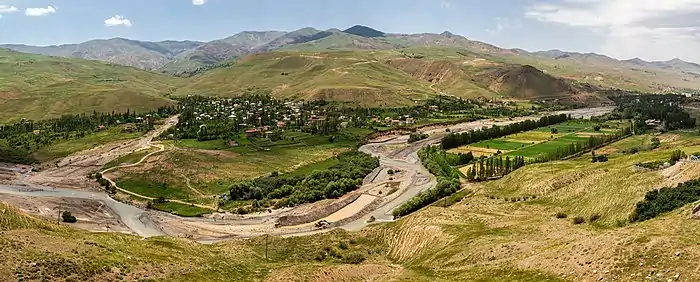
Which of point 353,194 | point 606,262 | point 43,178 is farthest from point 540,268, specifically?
point 43,178

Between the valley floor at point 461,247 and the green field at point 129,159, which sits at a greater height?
the valley floor at point 461,247

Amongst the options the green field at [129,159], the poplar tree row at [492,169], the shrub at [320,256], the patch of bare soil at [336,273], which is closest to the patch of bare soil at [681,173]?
the patch of bare soil at [336,273]

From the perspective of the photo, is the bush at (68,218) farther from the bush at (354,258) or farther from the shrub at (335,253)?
the bush at (354,258)

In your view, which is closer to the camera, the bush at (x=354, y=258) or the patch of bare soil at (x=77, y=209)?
the bush at (x=354, y=258)

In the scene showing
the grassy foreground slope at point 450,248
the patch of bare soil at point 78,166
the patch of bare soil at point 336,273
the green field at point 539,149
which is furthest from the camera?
the green field at point 539,149

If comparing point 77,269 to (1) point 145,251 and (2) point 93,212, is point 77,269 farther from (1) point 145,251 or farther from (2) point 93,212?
(2) point 93,212

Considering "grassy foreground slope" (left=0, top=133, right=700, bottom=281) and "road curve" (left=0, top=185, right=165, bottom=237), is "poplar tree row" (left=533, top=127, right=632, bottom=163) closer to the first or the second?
"grassy foreground slope" (left=0, top=133, right=700, bottom=281)

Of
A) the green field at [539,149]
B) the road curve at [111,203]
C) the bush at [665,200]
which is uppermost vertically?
Answer: the bush at [665,200]

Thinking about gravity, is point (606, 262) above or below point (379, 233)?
above
